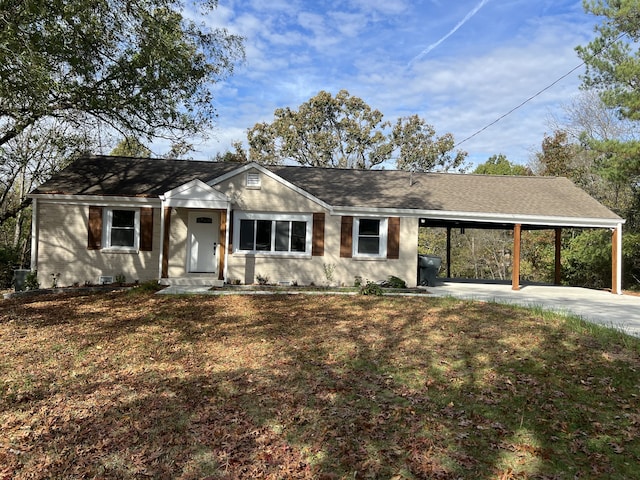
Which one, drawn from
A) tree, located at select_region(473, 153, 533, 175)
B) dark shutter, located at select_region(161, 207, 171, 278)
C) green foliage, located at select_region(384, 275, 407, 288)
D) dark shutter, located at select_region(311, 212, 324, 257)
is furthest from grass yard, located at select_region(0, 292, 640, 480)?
tree, located at select_region(473, 153, 533, 175)

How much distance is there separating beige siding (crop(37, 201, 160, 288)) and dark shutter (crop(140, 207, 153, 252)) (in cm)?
31

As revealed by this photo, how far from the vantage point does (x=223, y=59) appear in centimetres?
1328

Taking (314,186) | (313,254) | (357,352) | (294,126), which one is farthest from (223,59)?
(294,126)

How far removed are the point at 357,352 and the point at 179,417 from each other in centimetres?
305

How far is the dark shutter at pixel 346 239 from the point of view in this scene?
1488 cm

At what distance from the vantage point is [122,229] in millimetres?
14562

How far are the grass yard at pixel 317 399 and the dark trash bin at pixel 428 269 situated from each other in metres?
7.19

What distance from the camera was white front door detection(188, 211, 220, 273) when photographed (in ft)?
48.5

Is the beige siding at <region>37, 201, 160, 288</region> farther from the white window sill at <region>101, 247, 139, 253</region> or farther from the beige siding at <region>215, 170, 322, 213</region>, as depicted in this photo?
the beige siding at <region>215, 170, 322, 213</region>

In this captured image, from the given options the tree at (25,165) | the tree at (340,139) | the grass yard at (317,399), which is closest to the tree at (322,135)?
the tree at (340,139)

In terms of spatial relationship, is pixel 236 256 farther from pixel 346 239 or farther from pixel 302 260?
pixel 346 239

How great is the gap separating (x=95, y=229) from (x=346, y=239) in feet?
28.1

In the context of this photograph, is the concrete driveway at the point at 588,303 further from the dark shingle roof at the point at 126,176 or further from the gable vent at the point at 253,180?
the dark shingle roof at the point at 126,176

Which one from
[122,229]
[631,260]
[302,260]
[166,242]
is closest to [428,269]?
[302,260]
